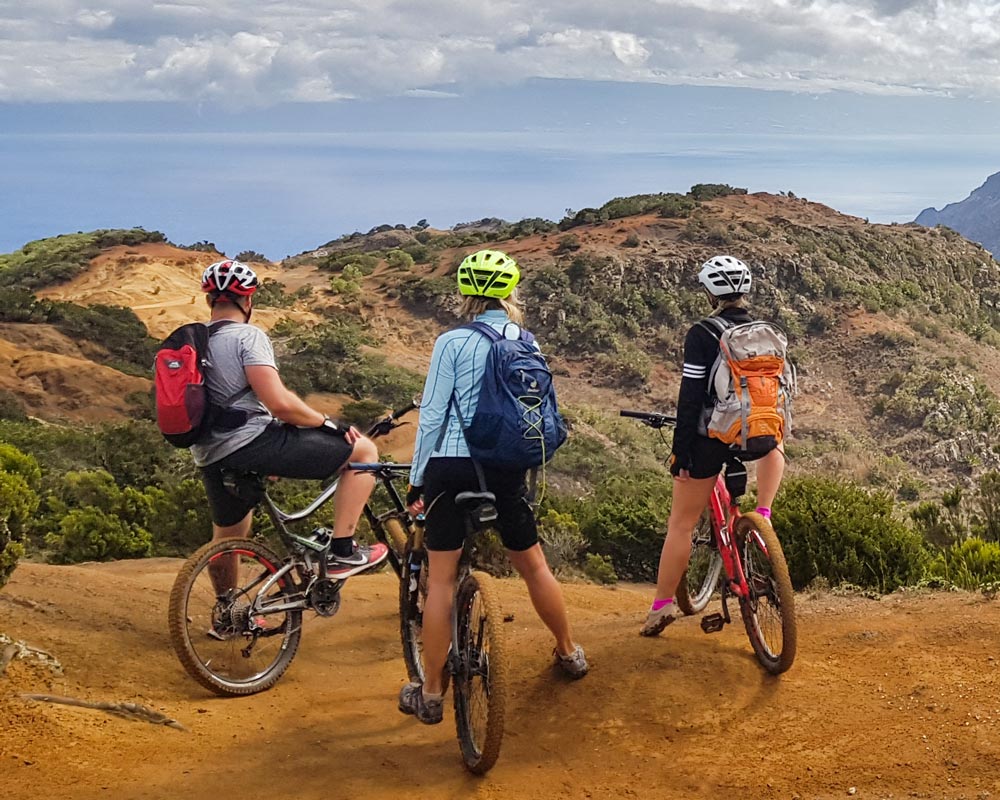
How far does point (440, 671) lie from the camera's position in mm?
4609

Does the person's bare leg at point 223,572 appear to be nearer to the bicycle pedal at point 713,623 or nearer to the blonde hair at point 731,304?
the bicycle pedal at point 713,623

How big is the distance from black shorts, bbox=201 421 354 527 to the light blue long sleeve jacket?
3.90 ft

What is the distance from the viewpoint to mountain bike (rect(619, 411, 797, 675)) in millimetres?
5086

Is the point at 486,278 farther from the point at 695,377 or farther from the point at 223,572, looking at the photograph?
the point at 223,572

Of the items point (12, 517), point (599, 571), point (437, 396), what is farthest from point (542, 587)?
A: point (599, 571)

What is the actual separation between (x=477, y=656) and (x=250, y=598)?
161cm

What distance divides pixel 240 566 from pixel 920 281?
44.1 metres

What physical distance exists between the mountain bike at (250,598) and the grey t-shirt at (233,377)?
0.67 ft

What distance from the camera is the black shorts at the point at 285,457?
210 inches

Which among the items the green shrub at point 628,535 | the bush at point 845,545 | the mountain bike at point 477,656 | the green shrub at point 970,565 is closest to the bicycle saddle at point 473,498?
the mountain bike at point 477,656

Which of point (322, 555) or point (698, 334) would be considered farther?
point (322, 555)

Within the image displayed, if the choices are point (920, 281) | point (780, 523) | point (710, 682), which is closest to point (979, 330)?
point (920, 281)

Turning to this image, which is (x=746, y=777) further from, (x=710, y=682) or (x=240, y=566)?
(x=240, y=566)

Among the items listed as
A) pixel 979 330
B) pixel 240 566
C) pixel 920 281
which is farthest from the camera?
pixel 920 281
